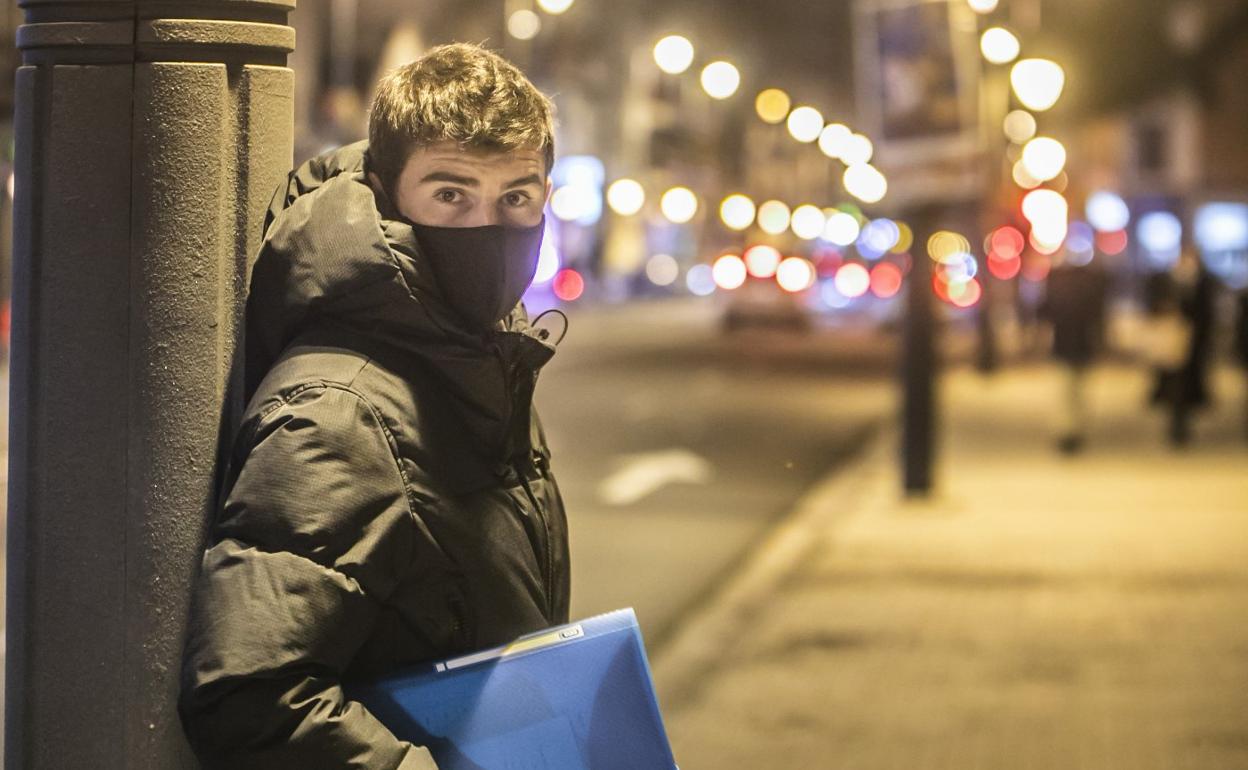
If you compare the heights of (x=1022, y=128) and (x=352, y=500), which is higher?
(x=1022, y=128)

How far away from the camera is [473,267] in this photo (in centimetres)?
247

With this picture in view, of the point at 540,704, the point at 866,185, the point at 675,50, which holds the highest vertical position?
the point at 675,50

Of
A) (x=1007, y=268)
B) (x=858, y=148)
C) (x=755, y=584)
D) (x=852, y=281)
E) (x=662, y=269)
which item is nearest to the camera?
(x=755, y=584)

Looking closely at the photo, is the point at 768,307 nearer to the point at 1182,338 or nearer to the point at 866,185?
the point at 866,185

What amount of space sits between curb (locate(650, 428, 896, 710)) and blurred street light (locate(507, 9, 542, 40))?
21.2m

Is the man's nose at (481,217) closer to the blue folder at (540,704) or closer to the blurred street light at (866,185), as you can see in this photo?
the blue folder at (540,704)

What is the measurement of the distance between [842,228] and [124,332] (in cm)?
8143

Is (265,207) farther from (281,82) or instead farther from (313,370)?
(313,370)

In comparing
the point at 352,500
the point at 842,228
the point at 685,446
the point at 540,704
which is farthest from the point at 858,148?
the point at 352,500

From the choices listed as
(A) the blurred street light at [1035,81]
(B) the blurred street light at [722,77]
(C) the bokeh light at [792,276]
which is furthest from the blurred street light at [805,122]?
(A) the blurred street light at [1035,81]

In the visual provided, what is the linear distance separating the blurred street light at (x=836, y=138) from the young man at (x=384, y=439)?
170 feet

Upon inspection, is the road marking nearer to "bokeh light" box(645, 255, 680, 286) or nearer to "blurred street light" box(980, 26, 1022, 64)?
"blurred street light" box(980, 26, 1022, 64)

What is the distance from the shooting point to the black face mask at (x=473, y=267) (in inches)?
97.1

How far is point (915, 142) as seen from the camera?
12.7 meters
